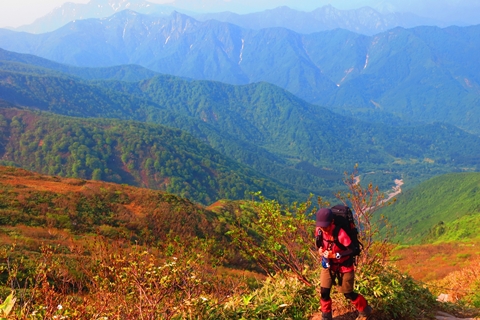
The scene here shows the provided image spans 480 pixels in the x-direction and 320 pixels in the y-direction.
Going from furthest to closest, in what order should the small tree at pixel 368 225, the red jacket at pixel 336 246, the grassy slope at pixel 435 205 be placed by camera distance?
the grassy slope at pixel 435 205 < the small tree at pixel 368 225 < the red jacket at pixel 336 246

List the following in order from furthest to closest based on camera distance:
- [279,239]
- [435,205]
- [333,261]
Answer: [435,205] < [279,239] < [333,261]

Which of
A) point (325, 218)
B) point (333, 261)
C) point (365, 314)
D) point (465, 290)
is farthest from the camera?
point (465, 290)

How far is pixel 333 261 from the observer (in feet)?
20.2

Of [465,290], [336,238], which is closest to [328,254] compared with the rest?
[336,238]

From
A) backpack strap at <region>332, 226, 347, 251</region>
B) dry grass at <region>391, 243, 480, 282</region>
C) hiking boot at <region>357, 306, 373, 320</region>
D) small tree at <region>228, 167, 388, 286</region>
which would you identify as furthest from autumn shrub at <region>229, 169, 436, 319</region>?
dry grass at <region>391, 243, 480, 282</region>

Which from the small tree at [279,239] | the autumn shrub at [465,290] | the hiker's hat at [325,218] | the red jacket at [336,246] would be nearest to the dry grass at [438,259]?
the autumn shrub at [465,290]

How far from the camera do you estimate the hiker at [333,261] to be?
5965 mm

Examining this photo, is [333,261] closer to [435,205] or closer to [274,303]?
[274,303]

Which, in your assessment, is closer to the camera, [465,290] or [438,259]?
[465,290]

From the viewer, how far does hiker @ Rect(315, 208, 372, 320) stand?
19.6 feet

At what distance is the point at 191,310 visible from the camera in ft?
18.6

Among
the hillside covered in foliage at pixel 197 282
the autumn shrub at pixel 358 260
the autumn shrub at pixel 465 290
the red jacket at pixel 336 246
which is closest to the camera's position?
the hillside covered in foliage at pixel 197 282

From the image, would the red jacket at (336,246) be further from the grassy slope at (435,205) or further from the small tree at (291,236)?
the grassy slope at (435,205)

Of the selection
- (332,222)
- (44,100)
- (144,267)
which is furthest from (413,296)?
(44,100)
